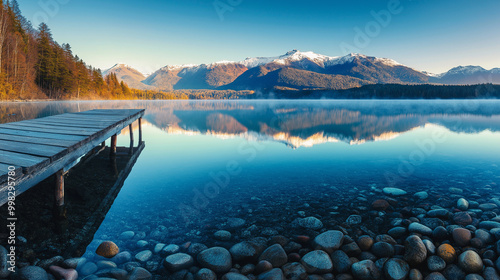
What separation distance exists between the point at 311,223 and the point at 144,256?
3.53 metres

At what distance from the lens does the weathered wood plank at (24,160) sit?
4.34m

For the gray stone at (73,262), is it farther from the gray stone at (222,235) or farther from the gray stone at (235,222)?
the gray stone at (235,222)

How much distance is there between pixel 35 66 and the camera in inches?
2574

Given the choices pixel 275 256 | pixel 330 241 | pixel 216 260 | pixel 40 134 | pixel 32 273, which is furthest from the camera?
pixel 40 134

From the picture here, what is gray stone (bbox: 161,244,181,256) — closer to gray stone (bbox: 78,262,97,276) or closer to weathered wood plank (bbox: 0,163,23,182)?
gray stone (bbox: 78,262,97,276)

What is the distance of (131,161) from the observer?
1230 cm

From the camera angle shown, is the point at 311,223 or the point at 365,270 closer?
the point at 365,270

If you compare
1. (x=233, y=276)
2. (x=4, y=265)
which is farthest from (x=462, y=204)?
(x=4, y=265)

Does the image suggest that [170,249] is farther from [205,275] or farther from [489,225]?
[489,225]

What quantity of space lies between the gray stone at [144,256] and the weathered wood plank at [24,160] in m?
2.37

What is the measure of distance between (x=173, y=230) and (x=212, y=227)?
2.84 ft

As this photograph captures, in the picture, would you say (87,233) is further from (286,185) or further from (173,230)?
(286,185)

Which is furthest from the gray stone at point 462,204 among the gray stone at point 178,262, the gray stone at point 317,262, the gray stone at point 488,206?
the gray stone at point 178,262

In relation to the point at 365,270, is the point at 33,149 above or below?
above
